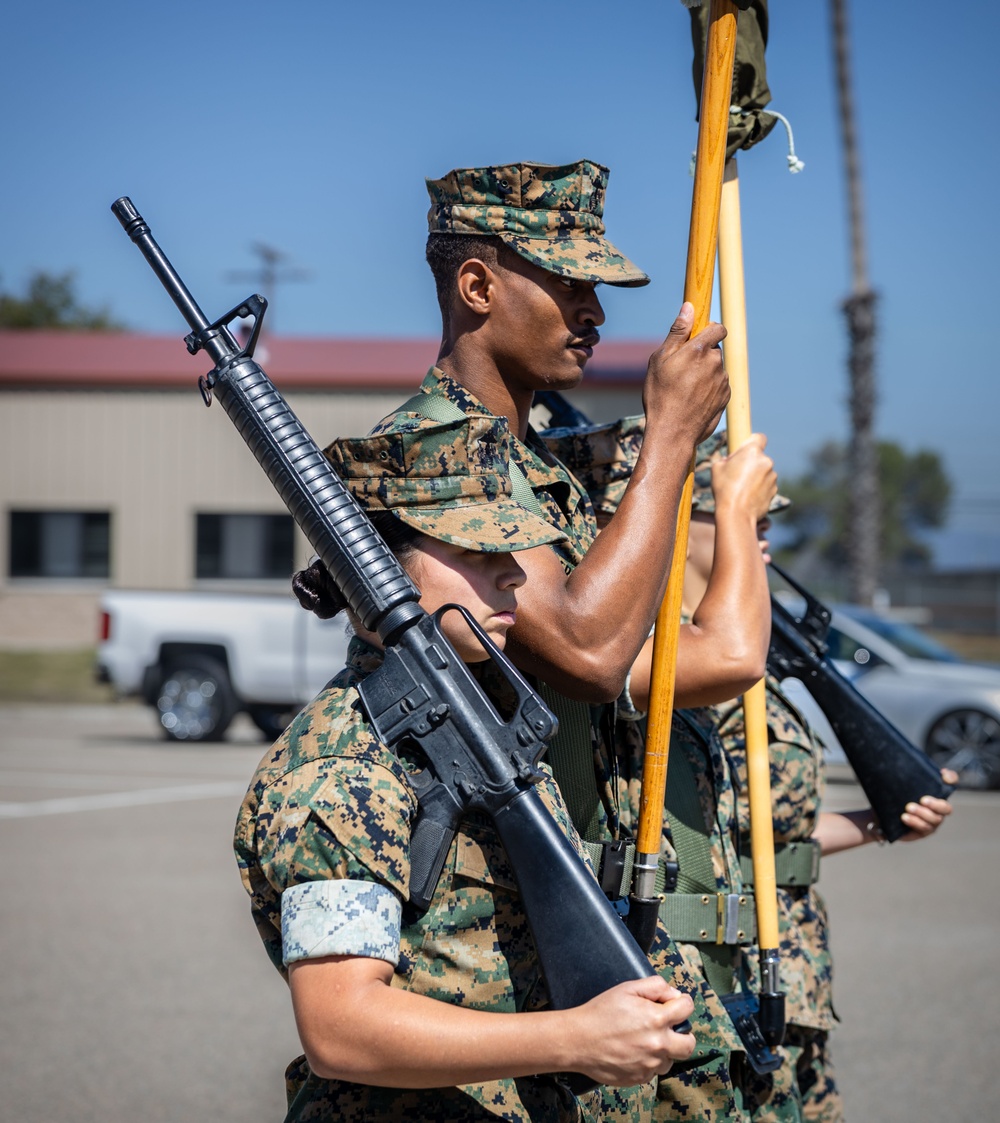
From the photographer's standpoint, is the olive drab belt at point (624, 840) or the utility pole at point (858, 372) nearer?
the olive drab belt at point (624, 840)

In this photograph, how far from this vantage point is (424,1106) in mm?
1902

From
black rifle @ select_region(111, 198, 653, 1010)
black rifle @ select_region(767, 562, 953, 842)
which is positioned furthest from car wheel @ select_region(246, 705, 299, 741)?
black rifle @ select_region(111, 198, 653, 1010)

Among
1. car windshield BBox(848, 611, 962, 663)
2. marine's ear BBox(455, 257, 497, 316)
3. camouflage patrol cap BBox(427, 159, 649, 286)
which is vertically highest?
camouflage patrol cap BBox(427, 159, 649, 286)

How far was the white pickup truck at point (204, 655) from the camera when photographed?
1534 centimetres

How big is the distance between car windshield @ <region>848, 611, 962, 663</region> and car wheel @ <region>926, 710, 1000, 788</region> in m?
0.65

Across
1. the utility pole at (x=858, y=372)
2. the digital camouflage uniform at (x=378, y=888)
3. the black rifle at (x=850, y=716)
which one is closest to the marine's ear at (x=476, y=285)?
the digital camouflage uniform at (x=378, y=888)

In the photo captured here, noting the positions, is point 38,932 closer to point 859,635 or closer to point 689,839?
point 689,839

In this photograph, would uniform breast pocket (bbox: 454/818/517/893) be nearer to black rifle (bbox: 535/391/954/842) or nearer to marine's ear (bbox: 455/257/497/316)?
marine's ear (bbox: 455/257/497/316)

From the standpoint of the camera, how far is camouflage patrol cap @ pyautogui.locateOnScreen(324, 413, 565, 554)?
1.91 m

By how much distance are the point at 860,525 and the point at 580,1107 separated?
21.1m

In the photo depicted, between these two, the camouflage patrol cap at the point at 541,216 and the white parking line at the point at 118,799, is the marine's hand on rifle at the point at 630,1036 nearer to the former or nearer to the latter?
the camouflage patrol cap at the point at 541,216

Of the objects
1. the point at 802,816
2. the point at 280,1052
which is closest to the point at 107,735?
the point at 280,1052

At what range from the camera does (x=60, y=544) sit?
1109 inches

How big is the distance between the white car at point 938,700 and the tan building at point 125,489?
48.6 feet
